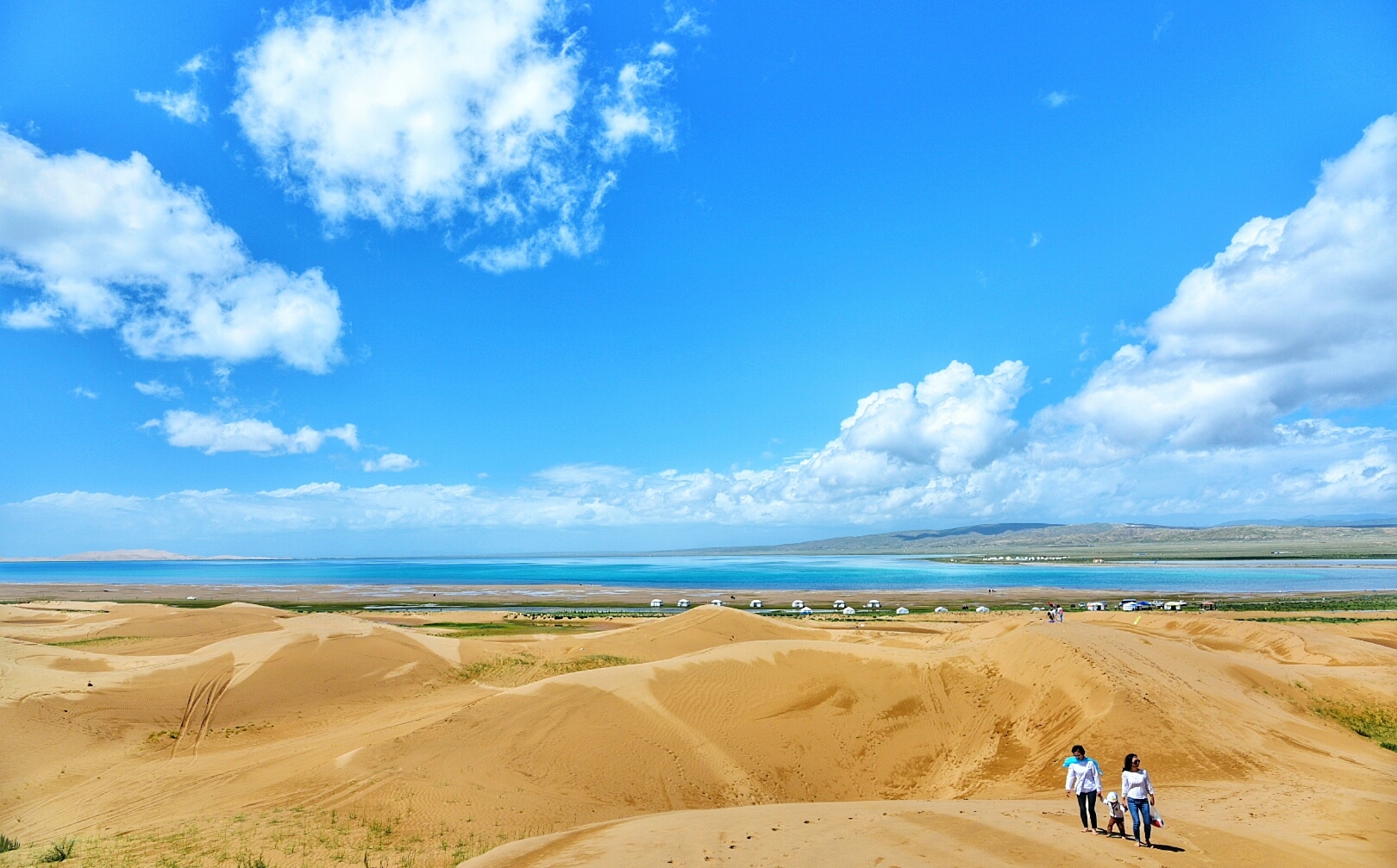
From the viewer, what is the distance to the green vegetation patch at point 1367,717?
2168 cm

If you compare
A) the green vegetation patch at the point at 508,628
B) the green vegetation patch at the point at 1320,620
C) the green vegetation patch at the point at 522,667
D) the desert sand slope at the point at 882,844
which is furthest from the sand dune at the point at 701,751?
the green vegetation patch at the point at 1320,620

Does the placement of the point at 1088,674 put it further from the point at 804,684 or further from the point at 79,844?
the point at 79,844

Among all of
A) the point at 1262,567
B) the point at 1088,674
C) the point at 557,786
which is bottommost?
the point at 1262,567

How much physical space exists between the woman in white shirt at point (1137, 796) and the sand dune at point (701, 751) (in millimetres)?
482

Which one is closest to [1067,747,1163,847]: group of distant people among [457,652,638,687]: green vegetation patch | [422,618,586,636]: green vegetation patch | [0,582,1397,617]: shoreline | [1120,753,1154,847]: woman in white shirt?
[1120,753,1154,847]: woman in white shirt

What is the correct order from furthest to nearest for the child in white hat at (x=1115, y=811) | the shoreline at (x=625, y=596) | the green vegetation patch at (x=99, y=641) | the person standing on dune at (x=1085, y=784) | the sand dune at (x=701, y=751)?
1. the shoreline at (x=625, y=596)
2. the green vegetation patch at (x=99, y=641)
3. the sand dune at (x=701, y=751)
4. the person standing on dune at (x=1085, y=784)
5. the child in white hat at (x=1115, y=811)

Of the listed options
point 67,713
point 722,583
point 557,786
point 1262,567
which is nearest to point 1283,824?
point 557,786

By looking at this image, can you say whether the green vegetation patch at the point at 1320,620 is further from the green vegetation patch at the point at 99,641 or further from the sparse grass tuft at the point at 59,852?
the green vegetation patch at the point at 99,641

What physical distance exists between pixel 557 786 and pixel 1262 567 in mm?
167277

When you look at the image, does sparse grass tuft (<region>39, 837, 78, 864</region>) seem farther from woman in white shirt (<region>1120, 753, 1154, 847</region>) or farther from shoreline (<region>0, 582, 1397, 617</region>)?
shoreline (<region>0, 582, 1397, 617</region>)

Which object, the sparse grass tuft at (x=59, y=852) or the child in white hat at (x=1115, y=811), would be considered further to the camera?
the sparse grass tuft at (x=59, y=852)

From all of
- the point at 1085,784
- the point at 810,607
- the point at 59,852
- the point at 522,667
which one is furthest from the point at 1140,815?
the point at 810,607

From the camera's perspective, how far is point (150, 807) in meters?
16.3

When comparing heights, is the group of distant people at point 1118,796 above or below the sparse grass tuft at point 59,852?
above
